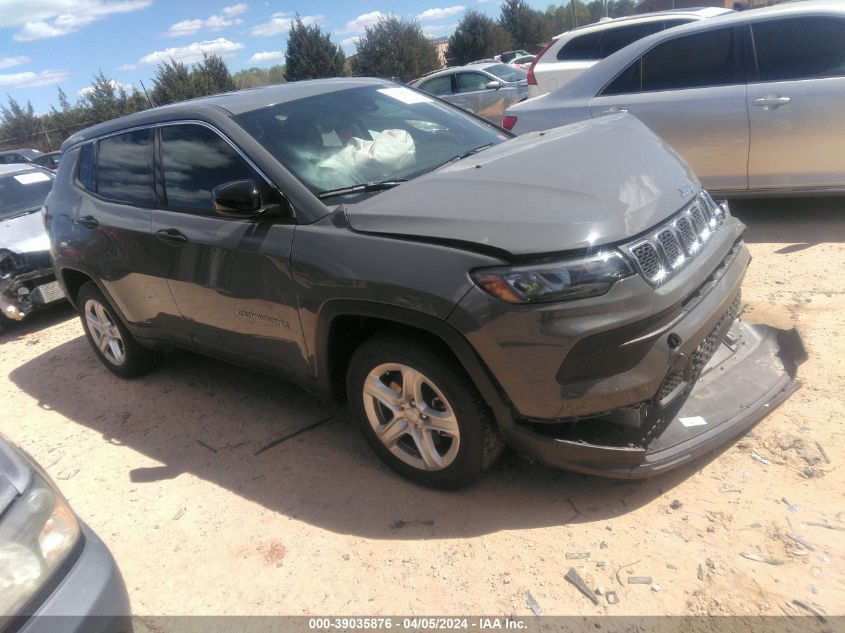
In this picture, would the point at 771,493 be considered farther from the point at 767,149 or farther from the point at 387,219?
the point at 767,149

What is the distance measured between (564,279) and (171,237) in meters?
2.29

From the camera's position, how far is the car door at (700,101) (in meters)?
5.41

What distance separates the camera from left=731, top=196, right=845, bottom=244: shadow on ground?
523 centimetres

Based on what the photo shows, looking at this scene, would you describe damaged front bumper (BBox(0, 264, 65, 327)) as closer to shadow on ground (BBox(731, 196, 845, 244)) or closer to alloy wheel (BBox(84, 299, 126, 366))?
alloy wheel (BBox(84, 299, 126, 366))

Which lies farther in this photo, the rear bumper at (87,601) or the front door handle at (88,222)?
the front door handle at (88,222)

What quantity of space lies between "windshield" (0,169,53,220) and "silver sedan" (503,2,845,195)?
5.95 metres

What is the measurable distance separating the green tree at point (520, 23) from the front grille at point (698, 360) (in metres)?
44.4

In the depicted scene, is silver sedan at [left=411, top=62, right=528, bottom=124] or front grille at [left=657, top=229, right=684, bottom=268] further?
silver sedan at [left=411, top=62, right=528, bottom=124]

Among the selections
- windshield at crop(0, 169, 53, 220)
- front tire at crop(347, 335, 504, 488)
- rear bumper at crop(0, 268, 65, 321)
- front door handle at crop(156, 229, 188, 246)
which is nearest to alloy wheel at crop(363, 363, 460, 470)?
front tire at crop(347, 335, 504, 488)

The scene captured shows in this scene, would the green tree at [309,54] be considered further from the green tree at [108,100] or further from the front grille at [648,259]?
the front grille at [648,259]

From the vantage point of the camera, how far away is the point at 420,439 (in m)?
2.90

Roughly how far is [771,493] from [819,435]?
487 mm

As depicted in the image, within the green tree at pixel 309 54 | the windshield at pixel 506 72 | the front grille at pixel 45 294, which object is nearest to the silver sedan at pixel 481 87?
the windshield at pixel 506 72

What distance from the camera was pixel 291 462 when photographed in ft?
11.4
